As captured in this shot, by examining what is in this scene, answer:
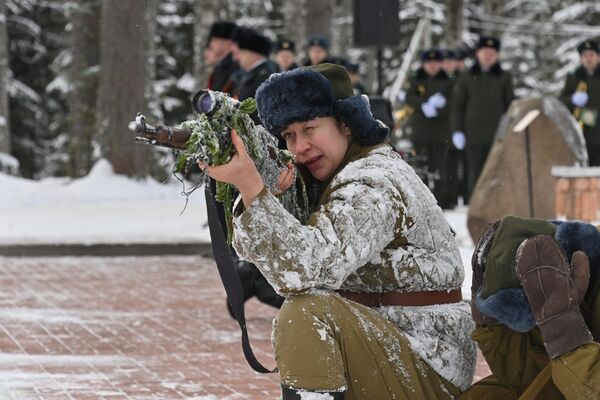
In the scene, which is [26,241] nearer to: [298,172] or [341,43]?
[298,172]

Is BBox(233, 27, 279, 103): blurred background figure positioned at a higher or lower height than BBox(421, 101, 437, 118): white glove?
higher

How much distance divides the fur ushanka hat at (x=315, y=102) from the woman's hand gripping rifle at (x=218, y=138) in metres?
0.13

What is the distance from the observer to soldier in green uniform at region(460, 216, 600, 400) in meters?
3.61

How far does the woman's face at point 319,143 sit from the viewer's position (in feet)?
13.5

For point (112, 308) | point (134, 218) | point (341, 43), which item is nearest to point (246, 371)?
point (112, 308)

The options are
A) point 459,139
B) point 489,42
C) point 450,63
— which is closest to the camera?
point 489,42

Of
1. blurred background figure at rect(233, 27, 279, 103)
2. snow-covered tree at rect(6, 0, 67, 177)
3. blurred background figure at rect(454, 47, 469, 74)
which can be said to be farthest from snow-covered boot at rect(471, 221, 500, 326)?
snow-covered tree at rect(6, 0, 67, 177)

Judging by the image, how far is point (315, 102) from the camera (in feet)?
13.3

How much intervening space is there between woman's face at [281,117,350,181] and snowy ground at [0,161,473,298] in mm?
6185

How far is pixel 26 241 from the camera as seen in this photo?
42.3 feet

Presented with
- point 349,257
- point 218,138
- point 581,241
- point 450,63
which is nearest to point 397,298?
Result: point 349,257

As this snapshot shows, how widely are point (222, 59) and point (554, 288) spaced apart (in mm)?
6555

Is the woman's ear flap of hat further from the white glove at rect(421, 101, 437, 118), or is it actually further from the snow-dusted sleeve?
the white glove at rect(421, 101, 437, 118)

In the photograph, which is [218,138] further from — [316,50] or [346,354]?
[316,50]
